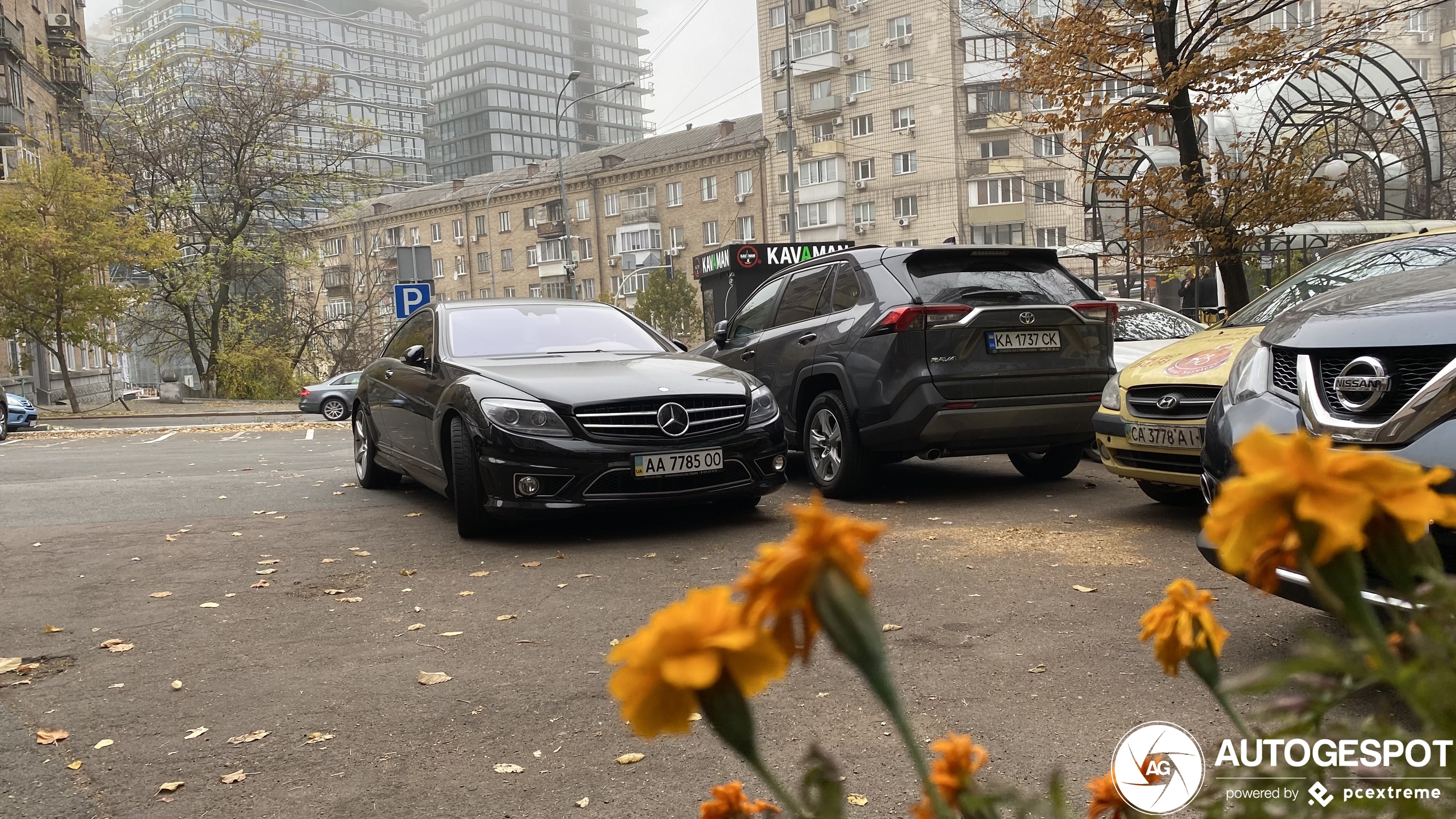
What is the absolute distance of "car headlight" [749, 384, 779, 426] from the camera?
7.38 metres

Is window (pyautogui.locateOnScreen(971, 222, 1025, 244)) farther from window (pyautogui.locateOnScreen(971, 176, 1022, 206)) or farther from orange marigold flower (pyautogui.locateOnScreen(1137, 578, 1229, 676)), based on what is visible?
orange marigold flower (pyautogui.locateOnScreen(1137, 578, 1229, 676))

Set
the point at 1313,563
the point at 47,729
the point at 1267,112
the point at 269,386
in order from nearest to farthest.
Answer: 1. the point at 1313,563
2. the point at 47,729
3. the point at 1267,112
4. the point at 269,386

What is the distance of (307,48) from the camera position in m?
153

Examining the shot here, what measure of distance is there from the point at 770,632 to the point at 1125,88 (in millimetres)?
15393

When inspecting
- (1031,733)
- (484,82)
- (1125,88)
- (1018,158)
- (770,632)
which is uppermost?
(484,82)

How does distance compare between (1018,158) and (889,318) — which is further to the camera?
(1018,158)

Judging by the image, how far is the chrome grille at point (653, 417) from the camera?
6.84 metres

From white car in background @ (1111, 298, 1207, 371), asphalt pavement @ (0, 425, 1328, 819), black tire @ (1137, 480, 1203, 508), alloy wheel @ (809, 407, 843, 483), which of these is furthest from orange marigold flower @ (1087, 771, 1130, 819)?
white car in background @ (1111, 298, 1207, 371)

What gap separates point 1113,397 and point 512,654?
4.11 m

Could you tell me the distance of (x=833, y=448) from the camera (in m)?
8.45

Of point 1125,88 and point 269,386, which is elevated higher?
point 1125,88

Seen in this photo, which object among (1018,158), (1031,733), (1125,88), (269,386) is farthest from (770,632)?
(1018,158)

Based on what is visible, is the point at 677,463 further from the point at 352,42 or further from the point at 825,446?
the point at 352,42

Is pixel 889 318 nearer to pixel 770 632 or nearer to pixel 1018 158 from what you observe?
pixel 770 632
